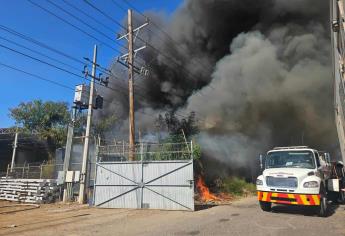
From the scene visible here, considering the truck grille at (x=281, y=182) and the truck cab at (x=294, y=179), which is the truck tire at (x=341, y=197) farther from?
the truck grille at (x=281, y=182)

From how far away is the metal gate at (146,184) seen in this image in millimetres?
13586

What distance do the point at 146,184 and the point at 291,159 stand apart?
20.8 feet

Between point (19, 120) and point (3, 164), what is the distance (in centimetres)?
828

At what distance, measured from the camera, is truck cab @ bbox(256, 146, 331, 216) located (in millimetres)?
10727

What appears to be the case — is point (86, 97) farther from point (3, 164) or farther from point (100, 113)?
point (3, 164)

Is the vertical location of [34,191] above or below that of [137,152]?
below

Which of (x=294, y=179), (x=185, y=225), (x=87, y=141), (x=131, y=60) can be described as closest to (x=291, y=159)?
(x=294, y=179)

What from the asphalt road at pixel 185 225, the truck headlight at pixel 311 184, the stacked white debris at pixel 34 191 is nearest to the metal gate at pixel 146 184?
the asphalt road at pixel 185 225

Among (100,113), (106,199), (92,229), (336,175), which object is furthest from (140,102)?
(92,229)

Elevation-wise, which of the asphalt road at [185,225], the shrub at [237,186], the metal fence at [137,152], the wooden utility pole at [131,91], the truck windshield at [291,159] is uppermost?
the wooden utility pole at [131,91]

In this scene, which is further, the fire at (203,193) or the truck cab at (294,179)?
the fire at (203,193)

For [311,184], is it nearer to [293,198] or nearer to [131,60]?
[293,198]

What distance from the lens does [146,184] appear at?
14.3m

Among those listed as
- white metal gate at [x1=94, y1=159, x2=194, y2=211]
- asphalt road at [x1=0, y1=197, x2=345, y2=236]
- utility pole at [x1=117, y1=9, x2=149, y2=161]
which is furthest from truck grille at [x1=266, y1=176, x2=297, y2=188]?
utility pole at [x1=117, y1=9, x2=149, y2=161]
